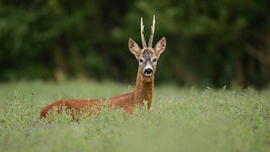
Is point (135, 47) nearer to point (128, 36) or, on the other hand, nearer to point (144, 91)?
point (144, 91)

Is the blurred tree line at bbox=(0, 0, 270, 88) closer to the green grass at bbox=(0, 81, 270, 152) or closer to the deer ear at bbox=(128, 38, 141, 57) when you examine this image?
the deer ear at bbox=(128, 38, 141, 57)

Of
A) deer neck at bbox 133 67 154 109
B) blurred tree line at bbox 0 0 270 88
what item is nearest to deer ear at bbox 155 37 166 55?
deer neck at bbox 133 67 154 109

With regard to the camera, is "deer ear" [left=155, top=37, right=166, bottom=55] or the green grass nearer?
the green grass

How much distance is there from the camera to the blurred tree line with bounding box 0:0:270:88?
54.2ft

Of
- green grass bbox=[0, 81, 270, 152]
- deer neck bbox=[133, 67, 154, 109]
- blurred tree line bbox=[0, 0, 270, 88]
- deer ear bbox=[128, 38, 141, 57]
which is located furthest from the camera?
blurred tree line bbox=[0, 0, 270, 88]

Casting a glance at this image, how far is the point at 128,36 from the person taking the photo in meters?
18.8

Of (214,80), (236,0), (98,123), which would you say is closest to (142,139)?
(98,123)

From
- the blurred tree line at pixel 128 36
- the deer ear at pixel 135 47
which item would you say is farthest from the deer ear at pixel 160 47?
the blurred tree line at pixel 128 36

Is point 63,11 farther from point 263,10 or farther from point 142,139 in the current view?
point 142,139

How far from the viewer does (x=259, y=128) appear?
189 inches

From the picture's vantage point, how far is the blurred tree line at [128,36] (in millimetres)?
16531

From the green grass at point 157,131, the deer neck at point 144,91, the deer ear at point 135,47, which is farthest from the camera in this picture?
the deer ear at point 135,47

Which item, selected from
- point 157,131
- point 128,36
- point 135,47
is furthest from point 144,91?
point 128,36

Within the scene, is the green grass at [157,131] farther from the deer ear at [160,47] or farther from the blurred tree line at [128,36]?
the blurred tree line at [128,36]
